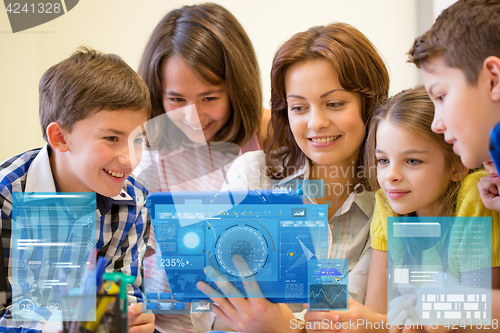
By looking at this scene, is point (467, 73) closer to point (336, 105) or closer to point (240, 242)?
point (336, 105)

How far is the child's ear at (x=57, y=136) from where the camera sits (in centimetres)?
109

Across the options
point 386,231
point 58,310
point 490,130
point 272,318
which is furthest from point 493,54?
point 58,310

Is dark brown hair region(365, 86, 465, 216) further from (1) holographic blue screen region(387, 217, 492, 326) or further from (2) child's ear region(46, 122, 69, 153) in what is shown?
(2) child's ear region(46, 122, 69, 153)

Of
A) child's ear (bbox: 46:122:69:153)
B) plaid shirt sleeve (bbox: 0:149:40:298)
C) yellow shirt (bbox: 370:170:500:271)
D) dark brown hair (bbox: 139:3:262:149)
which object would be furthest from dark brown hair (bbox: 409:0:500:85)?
plaid shirt sleeve (bbox: 0:149:40:298)

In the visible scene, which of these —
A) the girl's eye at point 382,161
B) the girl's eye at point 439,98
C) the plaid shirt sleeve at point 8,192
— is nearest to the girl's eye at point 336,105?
the girl's eye at point 382,161

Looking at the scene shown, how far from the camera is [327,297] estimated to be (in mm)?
935

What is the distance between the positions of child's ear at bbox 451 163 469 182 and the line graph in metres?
0.38

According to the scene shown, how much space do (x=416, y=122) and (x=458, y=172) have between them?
16 cm

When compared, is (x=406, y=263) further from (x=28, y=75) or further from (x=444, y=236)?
(x=28, y=75)

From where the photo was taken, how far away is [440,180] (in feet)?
3.33

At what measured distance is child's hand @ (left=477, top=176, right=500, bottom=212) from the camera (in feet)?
3.07

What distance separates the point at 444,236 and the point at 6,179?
3.58 ft

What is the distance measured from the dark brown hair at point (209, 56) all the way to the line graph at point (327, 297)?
2.08 ft

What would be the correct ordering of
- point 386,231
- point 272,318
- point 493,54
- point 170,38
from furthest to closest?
1. point 170,38
2. point 386,231
3. point 272,318
4. point 493,54
